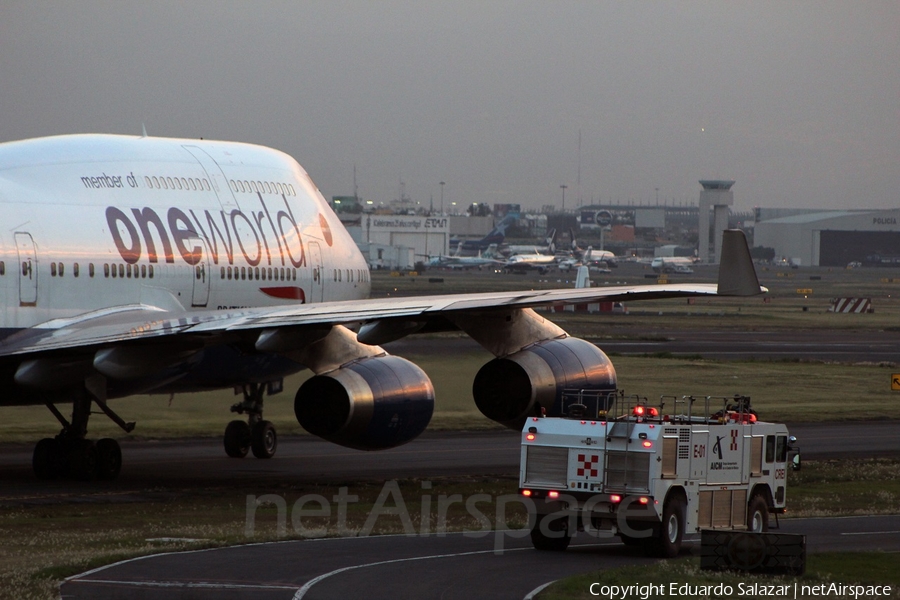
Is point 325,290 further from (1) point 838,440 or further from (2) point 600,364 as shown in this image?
(1) point 838,440

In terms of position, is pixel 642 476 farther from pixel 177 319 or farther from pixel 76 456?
pixel 76 456

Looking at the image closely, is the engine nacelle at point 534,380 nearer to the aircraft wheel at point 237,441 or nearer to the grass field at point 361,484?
the grass field at point 361,484

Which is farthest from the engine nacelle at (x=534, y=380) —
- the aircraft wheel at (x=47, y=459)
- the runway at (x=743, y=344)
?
the runway at (x=743, y=344)

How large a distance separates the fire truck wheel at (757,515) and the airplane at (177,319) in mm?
3419

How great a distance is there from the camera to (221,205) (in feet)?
101

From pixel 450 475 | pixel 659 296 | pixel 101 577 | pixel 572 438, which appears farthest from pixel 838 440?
pixel 101 577

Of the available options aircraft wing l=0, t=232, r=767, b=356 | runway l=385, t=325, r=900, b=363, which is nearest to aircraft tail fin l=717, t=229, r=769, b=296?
aircraft wing l=0, t=232, r=767, b=356

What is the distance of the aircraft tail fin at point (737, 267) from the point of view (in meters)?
20.7

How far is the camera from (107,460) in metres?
28.0

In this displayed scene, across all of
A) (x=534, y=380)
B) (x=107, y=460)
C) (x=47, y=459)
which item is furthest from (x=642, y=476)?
(x=47, y=459)

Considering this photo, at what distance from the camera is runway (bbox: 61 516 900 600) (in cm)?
1647

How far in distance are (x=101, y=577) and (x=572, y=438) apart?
278 inches

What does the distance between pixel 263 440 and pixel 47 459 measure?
652 centimetres

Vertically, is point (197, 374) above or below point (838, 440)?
above
